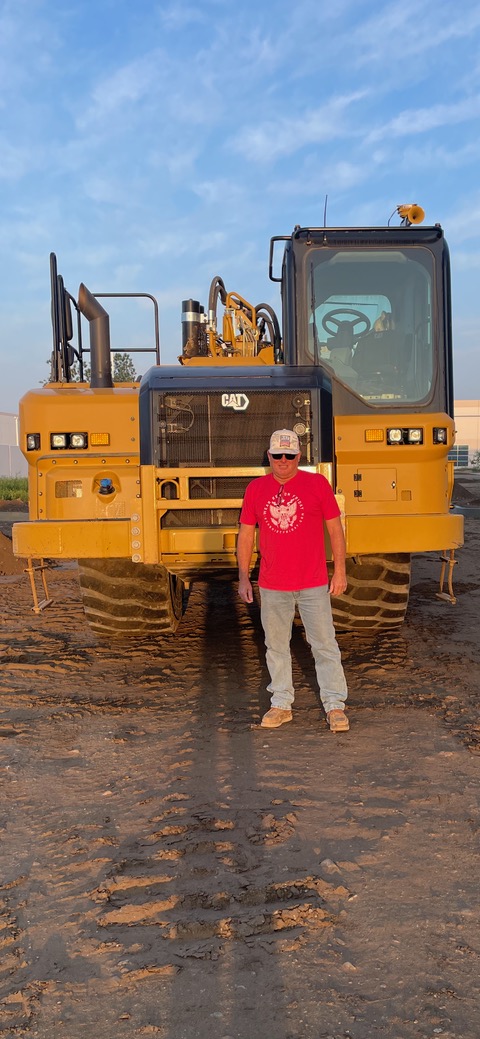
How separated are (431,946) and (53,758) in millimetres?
2299

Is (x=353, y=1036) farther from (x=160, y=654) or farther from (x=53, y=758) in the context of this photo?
(x=160, y=654)

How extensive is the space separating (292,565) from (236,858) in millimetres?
1837

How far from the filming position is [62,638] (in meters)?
6.95

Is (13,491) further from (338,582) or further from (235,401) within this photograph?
(338,582)

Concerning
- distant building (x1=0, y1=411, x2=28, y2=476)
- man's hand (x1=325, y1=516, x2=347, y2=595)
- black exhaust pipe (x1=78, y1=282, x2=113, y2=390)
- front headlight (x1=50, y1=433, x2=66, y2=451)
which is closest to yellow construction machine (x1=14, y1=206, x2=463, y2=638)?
front headlight (x1=50, y1=433, x2=66, y2=451)

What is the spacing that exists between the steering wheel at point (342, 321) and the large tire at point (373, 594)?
1670 millimetres

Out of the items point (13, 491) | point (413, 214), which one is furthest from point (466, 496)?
point (413, 214)

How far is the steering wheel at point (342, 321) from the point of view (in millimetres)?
6027

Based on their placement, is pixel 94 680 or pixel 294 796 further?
pixel 94 680

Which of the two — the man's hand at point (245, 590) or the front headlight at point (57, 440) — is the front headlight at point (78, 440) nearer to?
the front headlight at point (57, 440)

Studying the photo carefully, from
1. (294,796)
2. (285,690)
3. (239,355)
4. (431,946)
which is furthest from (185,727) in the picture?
(239,355)

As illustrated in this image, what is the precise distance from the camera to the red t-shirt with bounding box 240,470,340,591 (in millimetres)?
4520

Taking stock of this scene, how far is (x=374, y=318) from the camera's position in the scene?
237 inches

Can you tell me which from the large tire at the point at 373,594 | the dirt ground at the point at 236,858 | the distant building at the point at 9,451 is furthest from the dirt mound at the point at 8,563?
the distant building at the point at 9,451
